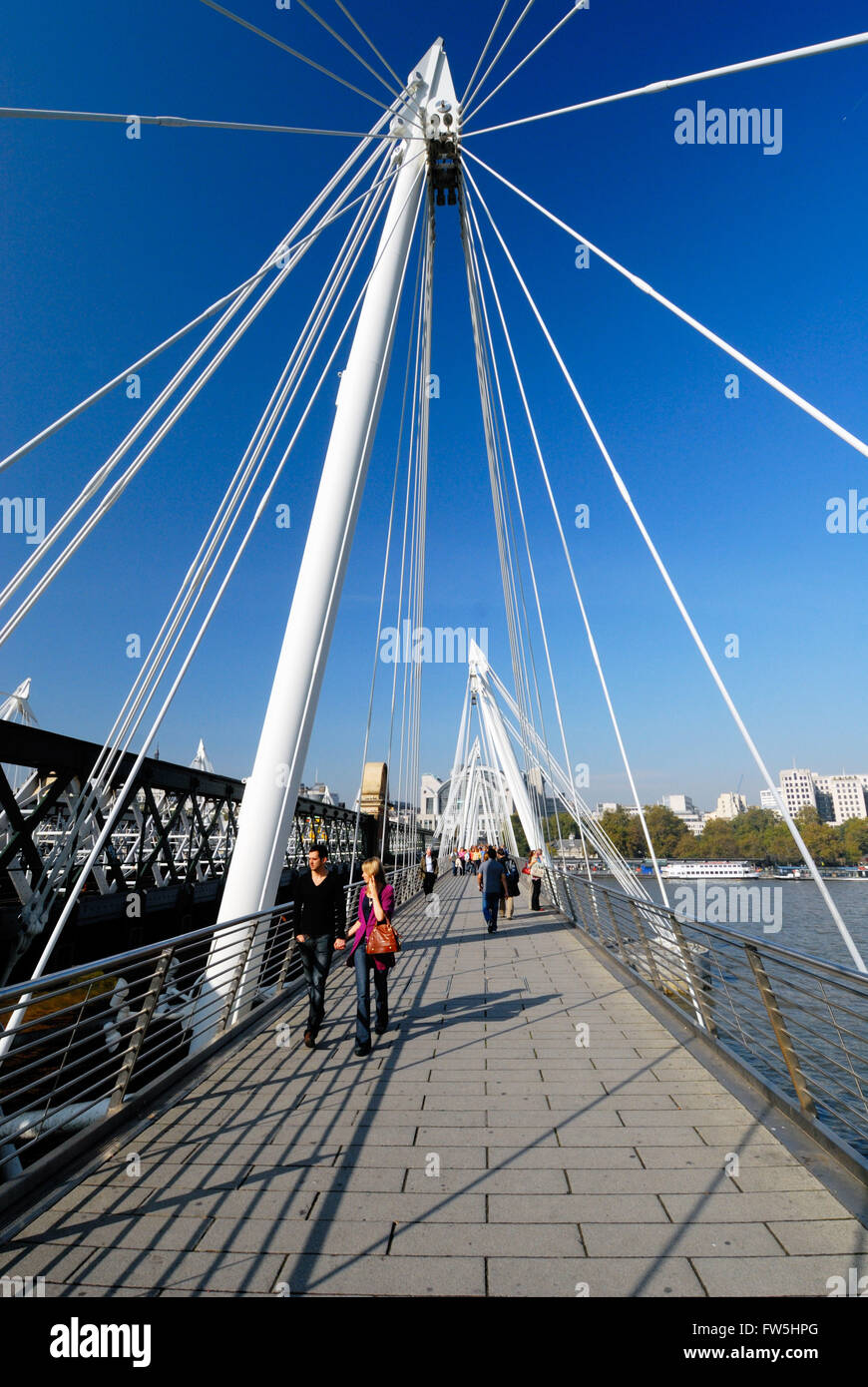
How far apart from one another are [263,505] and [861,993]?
22.0 ft

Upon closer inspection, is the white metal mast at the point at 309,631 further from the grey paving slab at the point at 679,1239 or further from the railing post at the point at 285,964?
the grey paving slab at the point at 679,1239

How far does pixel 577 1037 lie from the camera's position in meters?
5.59

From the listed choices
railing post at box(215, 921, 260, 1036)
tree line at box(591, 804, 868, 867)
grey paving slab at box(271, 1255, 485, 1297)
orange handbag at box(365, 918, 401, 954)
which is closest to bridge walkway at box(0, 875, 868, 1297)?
grey paving slab at box(271, 1255, 485, 1297)

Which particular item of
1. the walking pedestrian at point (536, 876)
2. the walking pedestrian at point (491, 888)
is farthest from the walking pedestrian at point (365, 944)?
the walking pedestrian at point (536, 876)

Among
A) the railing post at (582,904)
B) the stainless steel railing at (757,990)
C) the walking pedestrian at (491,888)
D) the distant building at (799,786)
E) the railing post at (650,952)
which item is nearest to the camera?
the stainless steel railing at (757,990)

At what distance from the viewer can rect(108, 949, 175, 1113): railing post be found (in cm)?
404

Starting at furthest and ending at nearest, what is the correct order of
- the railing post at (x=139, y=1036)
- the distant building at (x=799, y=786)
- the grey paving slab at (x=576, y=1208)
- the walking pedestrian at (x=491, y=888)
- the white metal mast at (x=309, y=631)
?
the distant building at (x=799, y=786), the walking pedestrian at (x=491, y=888), the white metal mast at (x=309, y=631), the railing post at (x=139, y=1036), the grey paving slab at (x=576, y=1208)

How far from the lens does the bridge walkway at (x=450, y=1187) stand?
255cm

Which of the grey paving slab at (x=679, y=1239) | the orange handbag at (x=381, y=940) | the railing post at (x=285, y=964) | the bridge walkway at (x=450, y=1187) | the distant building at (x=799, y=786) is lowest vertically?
the bridge walkway at (x=450, y=1187)

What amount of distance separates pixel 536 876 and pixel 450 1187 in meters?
13.8

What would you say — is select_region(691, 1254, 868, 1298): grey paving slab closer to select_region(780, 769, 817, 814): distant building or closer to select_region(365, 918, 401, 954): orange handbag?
select_region(365, 918, 401, 954): orange handbag

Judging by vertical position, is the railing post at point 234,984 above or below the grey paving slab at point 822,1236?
above

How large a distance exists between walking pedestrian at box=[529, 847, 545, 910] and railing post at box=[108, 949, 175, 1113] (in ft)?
40.9

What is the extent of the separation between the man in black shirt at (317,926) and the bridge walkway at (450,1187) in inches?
18.1
